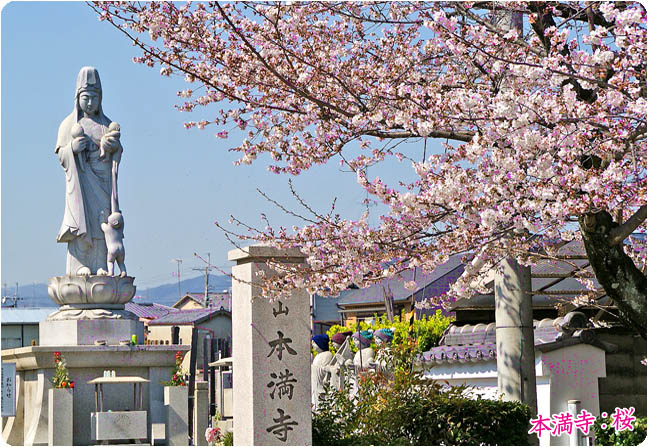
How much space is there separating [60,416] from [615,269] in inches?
387

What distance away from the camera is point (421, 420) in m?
9.20

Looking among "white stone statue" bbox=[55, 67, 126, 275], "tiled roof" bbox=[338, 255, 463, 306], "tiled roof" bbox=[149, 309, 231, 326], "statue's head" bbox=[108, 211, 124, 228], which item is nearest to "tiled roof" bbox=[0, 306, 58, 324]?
"tiled roof" bbox=[149, 309, 231, 326]

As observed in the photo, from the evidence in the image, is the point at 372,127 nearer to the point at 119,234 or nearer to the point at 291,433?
the point at 291,433

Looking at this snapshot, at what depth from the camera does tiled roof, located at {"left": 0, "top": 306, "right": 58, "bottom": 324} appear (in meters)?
40.8

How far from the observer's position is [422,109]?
22.1 ft

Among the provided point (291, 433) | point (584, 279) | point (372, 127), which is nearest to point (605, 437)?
point (584, 279)

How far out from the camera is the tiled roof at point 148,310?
46412 mm

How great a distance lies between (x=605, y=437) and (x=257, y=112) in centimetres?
479

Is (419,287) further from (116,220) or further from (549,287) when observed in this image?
(549,287)

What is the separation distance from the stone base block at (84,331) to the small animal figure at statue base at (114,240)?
1.03m

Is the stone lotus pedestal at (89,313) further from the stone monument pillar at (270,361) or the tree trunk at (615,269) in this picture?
the tree trunk at (615,269)

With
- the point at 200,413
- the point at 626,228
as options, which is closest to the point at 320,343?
the point at 200,413

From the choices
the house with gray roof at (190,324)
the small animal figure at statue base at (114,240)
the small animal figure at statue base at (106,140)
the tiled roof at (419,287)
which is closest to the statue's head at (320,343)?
the small animal figure at statue base at (114,240)

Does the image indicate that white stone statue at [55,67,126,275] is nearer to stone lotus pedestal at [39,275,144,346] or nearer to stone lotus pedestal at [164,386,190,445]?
stone lotus pedestal at [39,275,144,346]
